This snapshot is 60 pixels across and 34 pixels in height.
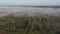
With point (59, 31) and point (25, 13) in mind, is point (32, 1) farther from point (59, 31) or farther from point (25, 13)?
point (59, 31)

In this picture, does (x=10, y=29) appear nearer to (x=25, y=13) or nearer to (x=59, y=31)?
(x=25, y=13)

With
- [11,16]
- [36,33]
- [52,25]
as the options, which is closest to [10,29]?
[11,16]

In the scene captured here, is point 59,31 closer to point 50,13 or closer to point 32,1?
point 50,13

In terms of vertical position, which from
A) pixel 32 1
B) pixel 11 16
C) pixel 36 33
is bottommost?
pixel 36 33

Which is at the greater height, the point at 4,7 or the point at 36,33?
the point at 4,7

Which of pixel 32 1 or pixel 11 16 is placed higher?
pixel 32 1

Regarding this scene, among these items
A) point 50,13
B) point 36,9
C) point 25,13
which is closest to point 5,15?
point 25,13
